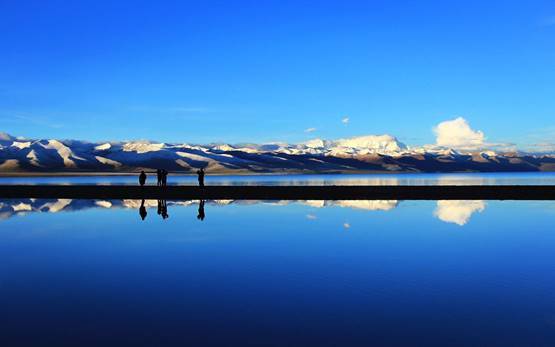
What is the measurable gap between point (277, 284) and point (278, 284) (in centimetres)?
2

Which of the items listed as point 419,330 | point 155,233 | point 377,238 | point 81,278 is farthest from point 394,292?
point 155,233

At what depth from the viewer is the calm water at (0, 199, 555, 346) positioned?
8203 millimetres

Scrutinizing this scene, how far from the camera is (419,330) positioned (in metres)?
8.30

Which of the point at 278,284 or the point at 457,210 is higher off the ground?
the point at 457,210

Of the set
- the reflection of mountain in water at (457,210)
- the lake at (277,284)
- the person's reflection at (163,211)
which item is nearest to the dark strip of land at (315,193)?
the reflection of mountain in water at (457,210)

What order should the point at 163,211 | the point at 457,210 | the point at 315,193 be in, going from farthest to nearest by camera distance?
the point at 315,193
the point at 457,210
the point at 163,211

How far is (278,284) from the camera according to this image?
11492mm

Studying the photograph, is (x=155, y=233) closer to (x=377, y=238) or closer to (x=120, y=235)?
(x=120, y=235)

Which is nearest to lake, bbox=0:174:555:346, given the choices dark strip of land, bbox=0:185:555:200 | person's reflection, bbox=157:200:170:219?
person's reflection, bbox=157:200:170:219

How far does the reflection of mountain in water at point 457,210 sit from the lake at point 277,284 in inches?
81.2

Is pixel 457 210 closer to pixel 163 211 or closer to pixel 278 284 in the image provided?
pixel 163 211

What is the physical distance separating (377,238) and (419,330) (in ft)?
35.4

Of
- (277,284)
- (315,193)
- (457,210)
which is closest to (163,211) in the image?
(457,210)

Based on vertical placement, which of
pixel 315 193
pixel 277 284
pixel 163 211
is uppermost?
pixel 315 193
